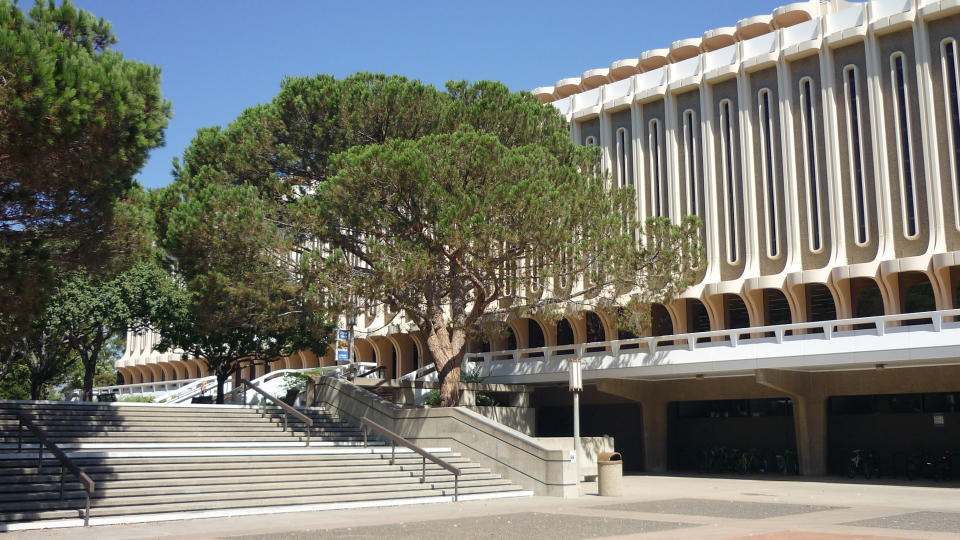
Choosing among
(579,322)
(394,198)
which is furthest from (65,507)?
(579,322)

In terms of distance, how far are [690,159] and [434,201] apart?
15.6 metres

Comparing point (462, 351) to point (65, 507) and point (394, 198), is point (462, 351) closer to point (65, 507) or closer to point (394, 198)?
point (394, 198)

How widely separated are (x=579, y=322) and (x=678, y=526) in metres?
24.0

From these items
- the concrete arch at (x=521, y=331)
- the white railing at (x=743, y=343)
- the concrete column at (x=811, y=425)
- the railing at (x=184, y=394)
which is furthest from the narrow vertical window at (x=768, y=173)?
the railing at (x=184, y=394)

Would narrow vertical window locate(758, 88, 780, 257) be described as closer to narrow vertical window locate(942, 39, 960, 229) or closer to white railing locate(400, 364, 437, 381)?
narrow vertical window locate(942, 39, 960, 229)

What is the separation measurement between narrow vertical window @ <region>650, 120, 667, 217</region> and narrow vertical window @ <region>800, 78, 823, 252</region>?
574 centimetres

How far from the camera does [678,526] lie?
12.8 m

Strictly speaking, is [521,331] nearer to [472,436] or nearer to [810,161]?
[810,161]

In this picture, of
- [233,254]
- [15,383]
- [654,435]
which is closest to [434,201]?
[233,254]

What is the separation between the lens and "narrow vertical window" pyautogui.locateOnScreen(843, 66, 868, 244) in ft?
94.4

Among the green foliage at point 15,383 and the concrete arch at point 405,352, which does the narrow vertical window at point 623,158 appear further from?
the green foliage at point 15,383

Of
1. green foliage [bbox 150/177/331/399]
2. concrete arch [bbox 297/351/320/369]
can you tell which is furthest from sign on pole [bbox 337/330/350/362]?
concrete arch [bbox 297/351/320/369]

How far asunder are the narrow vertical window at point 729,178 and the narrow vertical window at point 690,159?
1207 mm

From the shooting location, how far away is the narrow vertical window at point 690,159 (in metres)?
33.2
